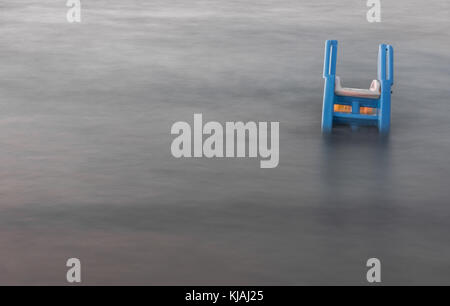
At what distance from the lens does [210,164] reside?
276 inches

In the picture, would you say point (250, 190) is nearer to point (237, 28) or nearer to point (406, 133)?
point (406, 133)

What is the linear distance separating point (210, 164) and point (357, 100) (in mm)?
1603

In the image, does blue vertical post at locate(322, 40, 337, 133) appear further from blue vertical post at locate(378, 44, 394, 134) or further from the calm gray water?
blue vertical post at locate(378, 44, 394, 134)

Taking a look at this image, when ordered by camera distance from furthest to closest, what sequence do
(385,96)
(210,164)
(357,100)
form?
1. (357,100)
2. (385,96)
3. (210,164)

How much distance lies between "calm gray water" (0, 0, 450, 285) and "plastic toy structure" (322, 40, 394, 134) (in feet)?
0.44

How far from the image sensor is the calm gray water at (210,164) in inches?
211

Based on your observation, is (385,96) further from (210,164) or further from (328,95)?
(210,164)

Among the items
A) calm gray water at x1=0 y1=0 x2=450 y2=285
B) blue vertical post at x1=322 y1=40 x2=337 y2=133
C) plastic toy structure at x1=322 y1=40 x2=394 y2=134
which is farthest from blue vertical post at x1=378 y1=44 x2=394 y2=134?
blue vertical post at x1=322 y1=40 x2=337 y2=133

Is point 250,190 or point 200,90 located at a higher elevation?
point 200,90

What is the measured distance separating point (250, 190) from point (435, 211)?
1.28 m

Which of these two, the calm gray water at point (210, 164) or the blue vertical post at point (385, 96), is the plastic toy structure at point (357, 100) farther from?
the calm gray water at point (210, 164)

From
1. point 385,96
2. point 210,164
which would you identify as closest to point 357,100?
point 385,96
